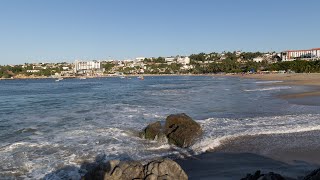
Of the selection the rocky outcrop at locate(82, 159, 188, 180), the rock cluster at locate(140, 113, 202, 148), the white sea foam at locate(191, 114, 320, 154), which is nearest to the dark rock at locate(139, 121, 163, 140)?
the rock cluster at locate(140, 113, 202, 148)

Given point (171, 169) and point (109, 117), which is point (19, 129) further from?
point (171, 169)

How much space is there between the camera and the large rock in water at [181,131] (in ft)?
48.6

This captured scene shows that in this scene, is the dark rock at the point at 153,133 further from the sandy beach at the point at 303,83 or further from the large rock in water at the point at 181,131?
the sandy beach at the point at 303,83

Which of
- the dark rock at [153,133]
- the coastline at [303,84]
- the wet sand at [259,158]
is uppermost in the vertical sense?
the coastline at [303,84]

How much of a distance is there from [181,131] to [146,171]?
7.66m

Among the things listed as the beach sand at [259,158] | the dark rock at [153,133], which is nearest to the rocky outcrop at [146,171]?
the beach sand at [259,158]

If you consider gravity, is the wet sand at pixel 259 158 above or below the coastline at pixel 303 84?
below

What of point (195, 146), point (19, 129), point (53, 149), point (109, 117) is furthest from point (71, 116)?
point (195, 146)

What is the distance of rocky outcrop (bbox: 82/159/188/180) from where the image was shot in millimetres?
7910

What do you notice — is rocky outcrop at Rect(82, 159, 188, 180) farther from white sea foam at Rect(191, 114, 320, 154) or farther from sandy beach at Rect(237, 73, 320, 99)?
sandy beach at Rect(237, 73, 320, 99)

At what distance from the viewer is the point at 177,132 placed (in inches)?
610

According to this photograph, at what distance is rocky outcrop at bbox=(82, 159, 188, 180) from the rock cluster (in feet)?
20.7

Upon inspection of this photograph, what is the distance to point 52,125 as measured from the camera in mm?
21688

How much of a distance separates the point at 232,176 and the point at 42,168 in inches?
234
